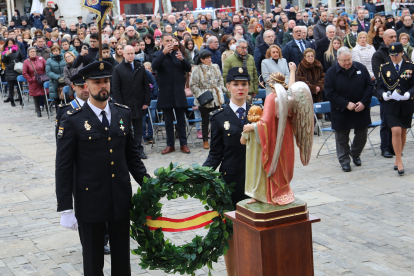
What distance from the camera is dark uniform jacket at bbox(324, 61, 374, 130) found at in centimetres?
978

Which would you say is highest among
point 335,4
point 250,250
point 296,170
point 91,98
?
point 335,4

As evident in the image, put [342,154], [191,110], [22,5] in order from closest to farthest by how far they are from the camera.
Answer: [342,154] → [191,110] → [22,5]

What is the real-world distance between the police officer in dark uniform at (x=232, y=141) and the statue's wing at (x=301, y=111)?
3.94 ft

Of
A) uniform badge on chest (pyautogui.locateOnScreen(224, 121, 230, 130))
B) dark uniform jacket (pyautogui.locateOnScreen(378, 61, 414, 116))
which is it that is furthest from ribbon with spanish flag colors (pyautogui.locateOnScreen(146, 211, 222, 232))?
dark uniform jacket (pyautogui.locateOnScreen(378, 61, 414, 116))

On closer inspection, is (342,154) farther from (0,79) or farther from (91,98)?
(0,79)

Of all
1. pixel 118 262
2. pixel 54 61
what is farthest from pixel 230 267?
pixel 54 61

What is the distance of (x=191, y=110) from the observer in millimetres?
13148

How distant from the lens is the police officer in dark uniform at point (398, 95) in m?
9.48

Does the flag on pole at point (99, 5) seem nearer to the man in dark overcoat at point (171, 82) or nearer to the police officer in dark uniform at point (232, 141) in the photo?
the police officer in dark uniform at point (232, 141)

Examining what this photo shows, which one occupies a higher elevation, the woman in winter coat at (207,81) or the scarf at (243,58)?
the scarf at (243,58)

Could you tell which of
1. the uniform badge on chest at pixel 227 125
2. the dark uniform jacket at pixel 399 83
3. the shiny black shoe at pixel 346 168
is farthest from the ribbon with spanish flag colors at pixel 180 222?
the dark uniform jacket at pixel 399 83

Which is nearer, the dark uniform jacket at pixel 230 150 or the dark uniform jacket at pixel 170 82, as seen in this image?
the dark uniform jacket at pixel 230 150

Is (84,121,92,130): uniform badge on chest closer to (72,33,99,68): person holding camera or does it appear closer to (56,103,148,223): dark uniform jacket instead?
(56,103,148,223): dark uniform jacket

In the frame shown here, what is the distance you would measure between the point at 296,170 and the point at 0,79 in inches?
598
